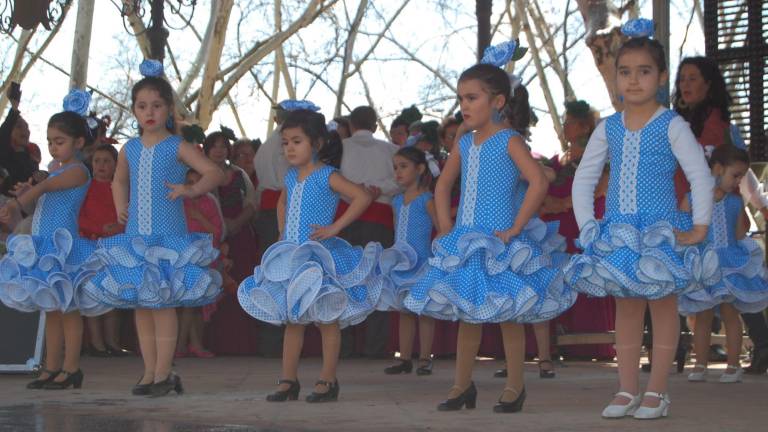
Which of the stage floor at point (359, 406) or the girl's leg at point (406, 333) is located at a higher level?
the girl's leg at point (406, 333)

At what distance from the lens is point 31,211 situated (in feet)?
27.7

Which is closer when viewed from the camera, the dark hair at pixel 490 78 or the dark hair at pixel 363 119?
the dark hair at pixel 490 78

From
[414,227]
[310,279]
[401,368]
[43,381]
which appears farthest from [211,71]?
[310,279]

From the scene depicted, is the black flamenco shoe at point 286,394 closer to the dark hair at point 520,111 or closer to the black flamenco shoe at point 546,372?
the dark hair at point 520,111

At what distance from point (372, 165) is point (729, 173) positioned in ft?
11.1

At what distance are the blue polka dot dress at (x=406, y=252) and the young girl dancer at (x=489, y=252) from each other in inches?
69.8

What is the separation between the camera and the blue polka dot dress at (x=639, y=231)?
19.6 ft

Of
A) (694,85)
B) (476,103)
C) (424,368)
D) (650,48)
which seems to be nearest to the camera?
(650,48)

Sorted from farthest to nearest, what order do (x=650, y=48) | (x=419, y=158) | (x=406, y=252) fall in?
(x=419, y=158)
(x=406, y=252)
(x=650, y=48)

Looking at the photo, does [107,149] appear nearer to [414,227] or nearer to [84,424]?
[414,227]

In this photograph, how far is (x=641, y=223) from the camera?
611cm

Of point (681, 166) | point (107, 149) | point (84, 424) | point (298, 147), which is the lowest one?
point (84, 424)

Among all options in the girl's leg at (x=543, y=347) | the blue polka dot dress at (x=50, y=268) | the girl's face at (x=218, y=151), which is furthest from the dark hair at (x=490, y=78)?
the girl's face at (x=218, y=151)

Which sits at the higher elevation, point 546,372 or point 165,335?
point 165,335
